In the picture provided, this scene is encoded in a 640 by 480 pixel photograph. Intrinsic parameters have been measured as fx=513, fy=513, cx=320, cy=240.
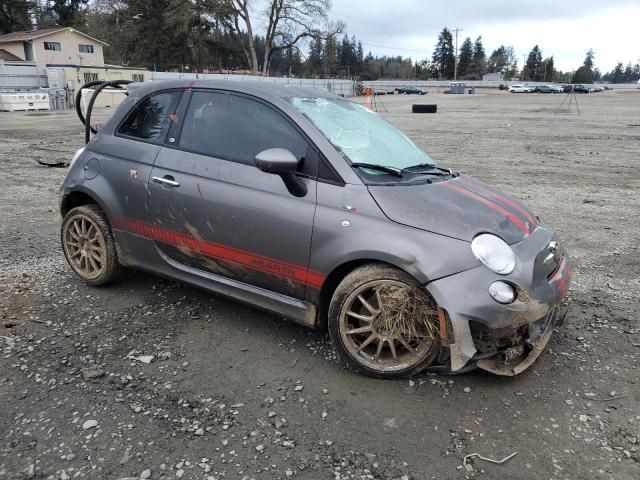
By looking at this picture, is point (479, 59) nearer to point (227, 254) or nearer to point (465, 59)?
point (465, 59)

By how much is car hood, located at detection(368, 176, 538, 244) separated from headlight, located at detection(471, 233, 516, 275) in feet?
0.16

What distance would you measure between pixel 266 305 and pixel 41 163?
974cm

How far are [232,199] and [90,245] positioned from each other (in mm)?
1650

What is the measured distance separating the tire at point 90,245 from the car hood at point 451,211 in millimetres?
2379

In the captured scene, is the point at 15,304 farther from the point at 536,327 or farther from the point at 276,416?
the point at 536,327

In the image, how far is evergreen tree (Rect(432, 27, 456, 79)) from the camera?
429 feet

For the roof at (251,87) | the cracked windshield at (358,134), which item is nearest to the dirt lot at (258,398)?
the cracked windshield at (358,134)

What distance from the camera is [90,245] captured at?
4348 mm

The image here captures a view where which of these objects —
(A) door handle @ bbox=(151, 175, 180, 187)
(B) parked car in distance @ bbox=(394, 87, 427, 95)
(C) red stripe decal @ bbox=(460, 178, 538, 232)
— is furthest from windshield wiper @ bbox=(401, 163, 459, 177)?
(B) parked car in distance @ bbox=(394, 87, 427, 95)

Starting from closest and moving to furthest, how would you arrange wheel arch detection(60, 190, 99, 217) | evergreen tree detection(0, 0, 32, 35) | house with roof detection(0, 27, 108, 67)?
wheel arch detection(60, 190, 99, 217)
house with roof detection(0, 27, 108, 67)
evergreen tree detection(0, 0, 32, 35)

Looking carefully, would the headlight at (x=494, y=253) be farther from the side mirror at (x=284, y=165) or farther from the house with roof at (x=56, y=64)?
the house with roof at (x=56, y=64)

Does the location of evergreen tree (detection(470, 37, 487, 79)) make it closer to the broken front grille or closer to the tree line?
the tree line

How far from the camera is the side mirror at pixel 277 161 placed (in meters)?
3.11

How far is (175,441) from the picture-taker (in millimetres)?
2609
